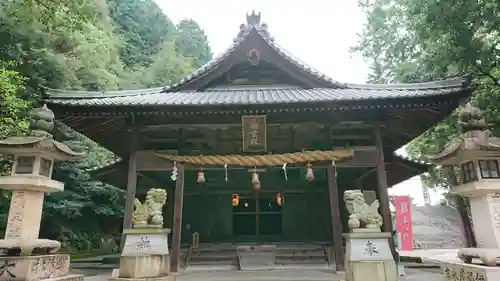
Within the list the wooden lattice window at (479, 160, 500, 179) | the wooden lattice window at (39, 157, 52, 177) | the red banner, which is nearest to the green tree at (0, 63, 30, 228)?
the wooden lattice window at (39, 157, 52, 177)

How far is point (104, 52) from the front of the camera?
25156 millimetres

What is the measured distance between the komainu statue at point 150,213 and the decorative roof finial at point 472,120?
271 inches

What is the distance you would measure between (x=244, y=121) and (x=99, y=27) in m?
23.9

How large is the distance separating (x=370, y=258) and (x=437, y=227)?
33.5 m

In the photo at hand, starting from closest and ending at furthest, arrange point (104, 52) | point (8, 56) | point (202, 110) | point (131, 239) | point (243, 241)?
point (131, 239) → point (202, 110) → point (243, 241) → point (8, 56) → point (104, 52)

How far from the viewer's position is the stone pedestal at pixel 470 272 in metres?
5.57

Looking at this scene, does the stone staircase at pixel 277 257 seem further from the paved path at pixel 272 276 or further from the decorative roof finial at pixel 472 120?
the decorative roof finial at pixel 472 120

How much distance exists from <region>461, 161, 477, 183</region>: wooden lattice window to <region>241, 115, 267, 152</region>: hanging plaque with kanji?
4866mm

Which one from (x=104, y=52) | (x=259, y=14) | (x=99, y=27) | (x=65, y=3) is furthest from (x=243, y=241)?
(x=99, y=27)

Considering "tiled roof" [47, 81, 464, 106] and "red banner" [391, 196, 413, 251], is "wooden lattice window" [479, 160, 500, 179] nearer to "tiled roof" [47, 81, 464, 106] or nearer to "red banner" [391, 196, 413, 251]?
"tiled roof" [47, 81, 464, 106]

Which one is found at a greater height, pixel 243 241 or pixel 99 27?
pixel 99 27

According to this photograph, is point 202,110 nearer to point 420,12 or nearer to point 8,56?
point 420,12

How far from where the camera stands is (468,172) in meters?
6.86

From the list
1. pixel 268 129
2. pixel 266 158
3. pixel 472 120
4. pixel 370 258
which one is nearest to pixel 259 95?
pixel 268 129
